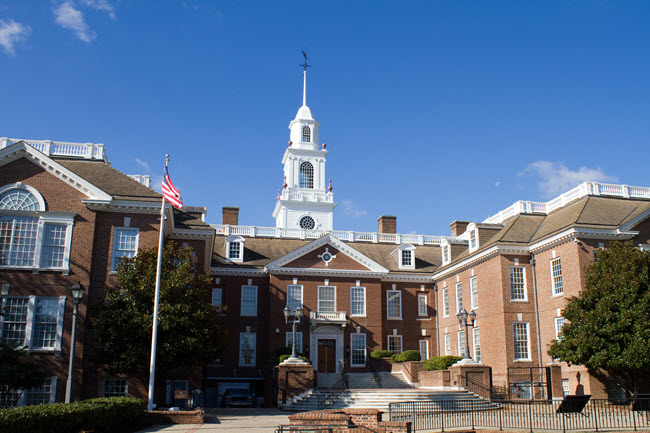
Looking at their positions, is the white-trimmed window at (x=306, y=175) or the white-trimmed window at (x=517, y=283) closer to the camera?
the white-trimmed window at (x=517, y=283)

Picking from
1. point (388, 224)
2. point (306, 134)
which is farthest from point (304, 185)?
point (388, 224)

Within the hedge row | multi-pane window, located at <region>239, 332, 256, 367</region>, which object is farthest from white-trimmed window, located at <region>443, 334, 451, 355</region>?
the hedge row

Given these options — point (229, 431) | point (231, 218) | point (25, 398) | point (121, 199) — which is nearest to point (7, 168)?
point (121, 199)

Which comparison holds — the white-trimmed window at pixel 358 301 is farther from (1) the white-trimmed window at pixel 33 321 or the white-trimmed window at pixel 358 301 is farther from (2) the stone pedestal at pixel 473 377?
(1) the white-trimmed window at pixel 33 321

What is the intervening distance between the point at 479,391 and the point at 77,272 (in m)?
18.9

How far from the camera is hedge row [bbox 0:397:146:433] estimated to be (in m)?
14.8

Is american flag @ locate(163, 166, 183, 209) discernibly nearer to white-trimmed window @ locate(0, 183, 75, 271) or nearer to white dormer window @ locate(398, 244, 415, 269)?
white-trimmed window @ locate(0, 183, 75, 271)

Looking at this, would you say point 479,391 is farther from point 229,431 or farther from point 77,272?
point 77,272

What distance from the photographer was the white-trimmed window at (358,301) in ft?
134

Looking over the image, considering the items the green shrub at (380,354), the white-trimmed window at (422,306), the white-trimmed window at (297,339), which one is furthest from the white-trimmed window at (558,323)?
the white-trimmed window at (297,339)

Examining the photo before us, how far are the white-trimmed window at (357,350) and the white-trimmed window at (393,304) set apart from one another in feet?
10.00

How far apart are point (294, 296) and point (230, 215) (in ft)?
34.3

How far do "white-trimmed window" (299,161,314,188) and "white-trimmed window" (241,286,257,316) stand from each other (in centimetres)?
1921

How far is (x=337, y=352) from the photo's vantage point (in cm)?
3950
